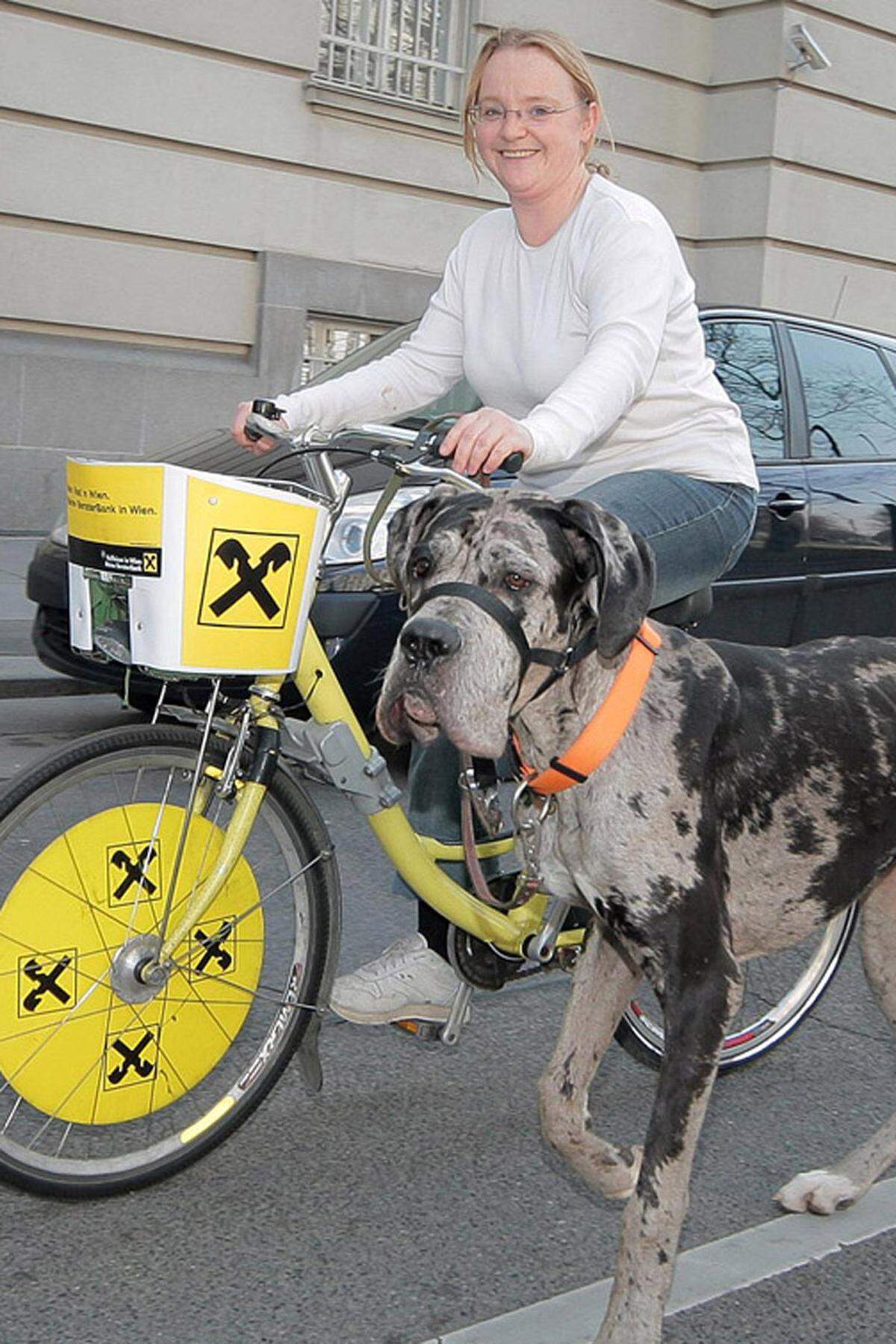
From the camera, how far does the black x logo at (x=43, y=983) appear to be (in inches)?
124

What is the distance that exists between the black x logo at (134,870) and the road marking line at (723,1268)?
→ 98 cm

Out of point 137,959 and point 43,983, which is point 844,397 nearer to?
point 137,959

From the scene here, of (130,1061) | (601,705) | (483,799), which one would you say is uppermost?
(601,705)

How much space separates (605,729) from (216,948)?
3.21ft

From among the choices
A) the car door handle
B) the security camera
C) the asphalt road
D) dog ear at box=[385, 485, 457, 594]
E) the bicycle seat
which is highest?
the security camera

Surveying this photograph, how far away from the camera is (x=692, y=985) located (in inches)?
114

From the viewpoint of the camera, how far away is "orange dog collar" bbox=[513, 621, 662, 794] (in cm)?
288

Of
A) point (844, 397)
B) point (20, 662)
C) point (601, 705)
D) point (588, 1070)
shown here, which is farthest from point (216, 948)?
point (20, 662)

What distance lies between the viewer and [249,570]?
2.95 m

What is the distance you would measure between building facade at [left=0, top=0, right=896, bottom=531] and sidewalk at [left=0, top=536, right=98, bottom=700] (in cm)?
260

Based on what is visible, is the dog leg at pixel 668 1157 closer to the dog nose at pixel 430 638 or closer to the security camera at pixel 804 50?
the dog nose at pixel 430 638

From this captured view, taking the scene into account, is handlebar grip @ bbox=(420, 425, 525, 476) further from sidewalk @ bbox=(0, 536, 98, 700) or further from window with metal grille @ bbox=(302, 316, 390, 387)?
window with metal grille @ bbox=(302, 316, 390, 387)

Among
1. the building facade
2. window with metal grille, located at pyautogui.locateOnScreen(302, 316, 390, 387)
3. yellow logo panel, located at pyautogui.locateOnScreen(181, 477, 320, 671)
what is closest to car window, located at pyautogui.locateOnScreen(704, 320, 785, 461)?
yellow logo panel, located at pyautogui.locateOnScreen(181, 477, 320, 671)

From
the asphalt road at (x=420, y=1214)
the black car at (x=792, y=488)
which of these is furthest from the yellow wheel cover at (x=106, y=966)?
the black car at (x=792, y=488)
